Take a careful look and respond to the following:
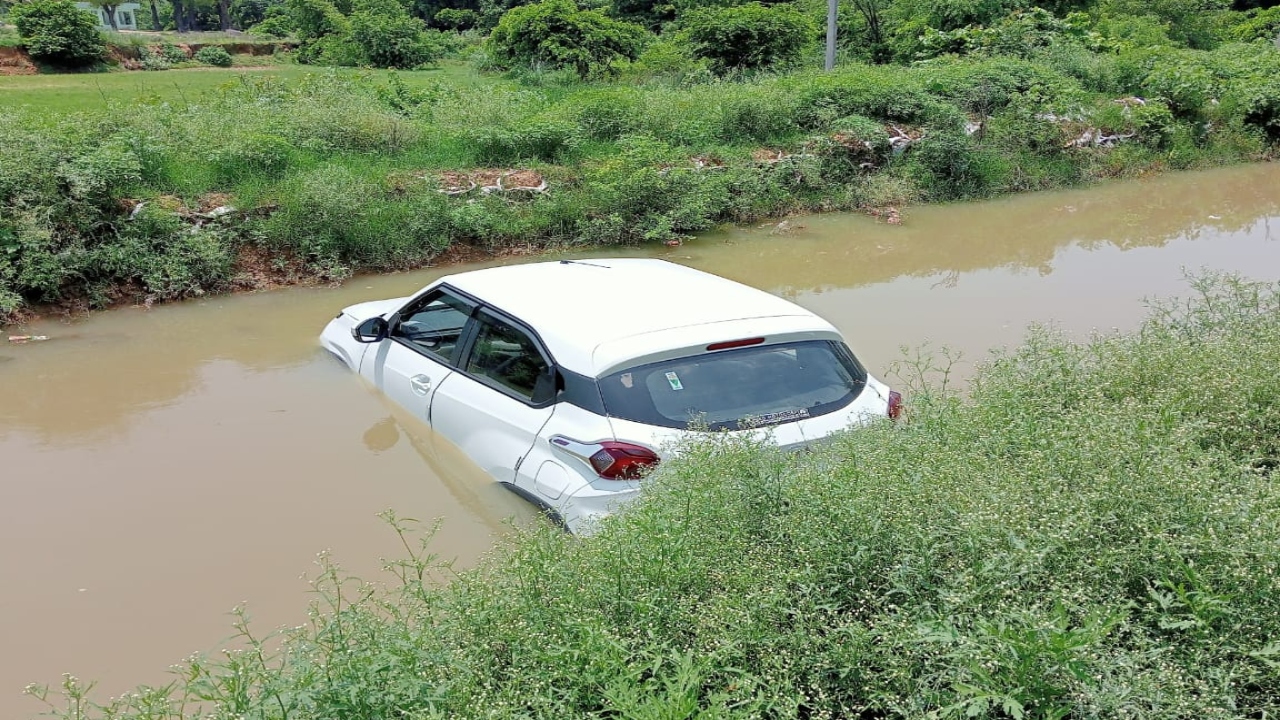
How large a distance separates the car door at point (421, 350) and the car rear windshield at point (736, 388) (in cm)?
165

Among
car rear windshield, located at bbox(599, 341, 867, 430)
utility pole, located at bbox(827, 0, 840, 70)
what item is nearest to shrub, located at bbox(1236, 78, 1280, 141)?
utility pole, located at bbox(827, 0, 840, 70)

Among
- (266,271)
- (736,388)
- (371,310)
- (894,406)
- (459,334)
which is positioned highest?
(736,388)

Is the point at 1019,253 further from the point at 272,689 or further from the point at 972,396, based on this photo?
the point at 272,689

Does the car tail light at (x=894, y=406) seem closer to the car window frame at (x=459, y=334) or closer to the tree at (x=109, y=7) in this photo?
the car window frame at (x=459, y=334)

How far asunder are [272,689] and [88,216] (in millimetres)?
9526

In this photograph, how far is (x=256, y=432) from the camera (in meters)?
7.17

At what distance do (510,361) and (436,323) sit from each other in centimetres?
125

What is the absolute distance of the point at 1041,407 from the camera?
4.73m

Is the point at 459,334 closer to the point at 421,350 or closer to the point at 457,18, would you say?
the point at 421,350

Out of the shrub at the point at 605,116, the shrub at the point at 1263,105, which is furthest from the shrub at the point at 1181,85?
the shrub at the point at 605,116

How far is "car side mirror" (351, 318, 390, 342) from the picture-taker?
692 centimetres

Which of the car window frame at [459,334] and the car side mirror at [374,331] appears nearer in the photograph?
the car window frame at [459,334]

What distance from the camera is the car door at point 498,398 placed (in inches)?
208

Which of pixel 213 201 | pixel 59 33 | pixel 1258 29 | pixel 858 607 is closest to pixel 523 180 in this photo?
pixel 213 201
